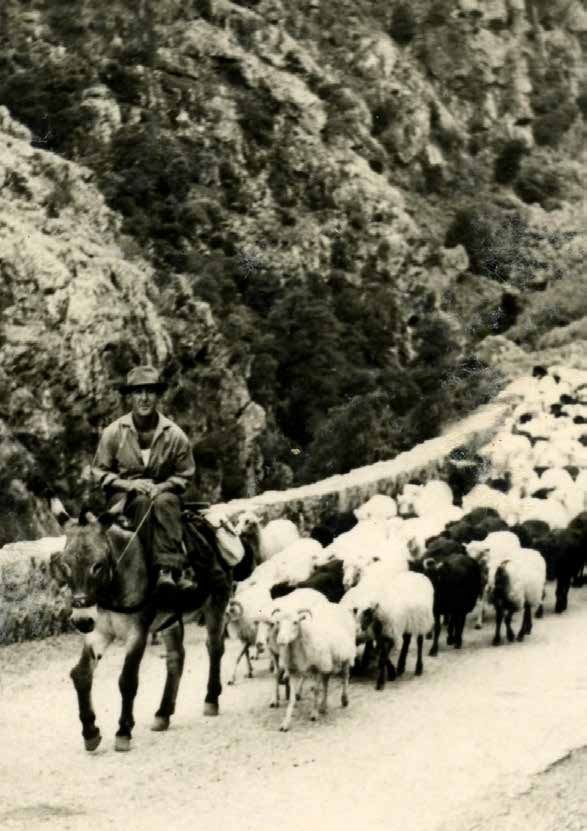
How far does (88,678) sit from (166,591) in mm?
889

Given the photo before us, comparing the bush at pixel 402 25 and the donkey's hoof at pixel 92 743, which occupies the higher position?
the bush at pixel 402 25

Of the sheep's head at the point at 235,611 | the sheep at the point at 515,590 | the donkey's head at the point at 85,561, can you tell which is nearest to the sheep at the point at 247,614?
the sheep's head at the point at 235,611

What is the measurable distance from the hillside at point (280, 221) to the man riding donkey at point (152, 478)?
13360 mm

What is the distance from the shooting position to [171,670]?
890cm

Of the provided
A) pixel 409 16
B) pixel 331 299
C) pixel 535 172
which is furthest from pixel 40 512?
pixel 409 16

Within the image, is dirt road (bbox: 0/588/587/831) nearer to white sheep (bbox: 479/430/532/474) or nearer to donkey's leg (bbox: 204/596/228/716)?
donkey's leg (bbox: 204/596/228/716)

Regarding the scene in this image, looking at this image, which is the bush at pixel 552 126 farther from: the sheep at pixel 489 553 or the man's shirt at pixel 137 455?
the man's shirt at pixel 137 455

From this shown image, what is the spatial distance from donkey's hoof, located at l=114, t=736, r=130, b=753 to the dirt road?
0.22 feet

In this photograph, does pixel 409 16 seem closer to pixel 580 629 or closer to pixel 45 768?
pixel 580 629

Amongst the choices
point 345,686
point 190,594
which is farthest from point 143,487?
point 345,686

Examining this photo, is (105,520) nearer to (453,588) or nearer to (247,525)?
(453,588)

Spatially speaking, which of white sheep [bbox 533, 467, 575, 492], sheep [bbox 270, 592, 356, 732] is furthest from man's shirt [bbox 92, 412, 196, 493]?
white sheep [bbox 533, 467, 575, 492]

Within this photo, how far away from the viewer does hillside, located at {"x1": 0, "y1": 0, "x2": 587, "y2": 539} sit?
2717 cm

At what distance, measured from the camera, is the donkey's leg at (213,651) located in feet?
32.0
